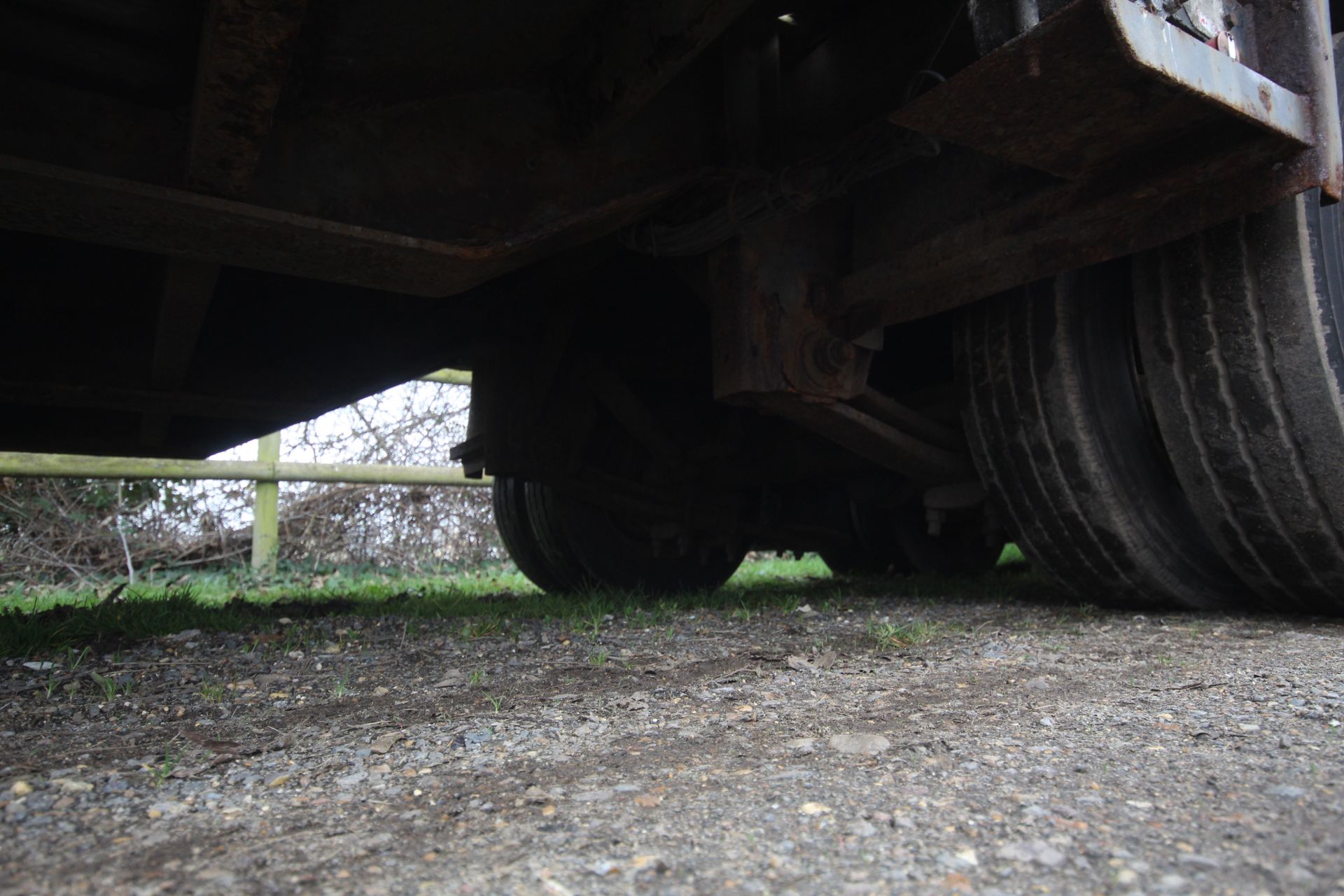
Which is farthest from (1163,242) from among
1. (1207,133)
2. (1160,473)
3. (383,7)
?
(383,7)

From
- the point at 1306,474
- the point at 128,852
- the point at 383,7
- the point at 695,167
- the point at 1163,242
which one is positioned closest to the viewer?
the point at 128,852

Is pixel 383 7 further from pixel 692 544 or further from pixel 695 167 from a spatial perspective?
pixel 692 544

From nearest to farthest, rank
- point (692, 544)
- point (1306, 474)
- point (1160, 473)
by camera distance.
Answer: point (1306, 474) → point (1160, 473) → point (692, 544)

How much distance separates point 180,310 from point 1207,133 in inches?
77.3

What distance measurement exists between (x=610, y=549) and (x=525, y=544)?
43cm

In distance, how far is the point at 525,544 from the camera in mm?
3471

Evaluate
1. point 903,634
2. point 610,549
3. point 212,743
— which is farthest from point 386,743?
point 610,549

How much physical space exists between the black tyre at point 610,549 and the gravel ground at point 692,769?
1.36 meters

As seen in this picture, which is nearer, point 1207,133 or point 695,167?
point 1207,133

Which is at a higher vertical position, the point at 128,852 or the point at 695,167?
the point at 695,167

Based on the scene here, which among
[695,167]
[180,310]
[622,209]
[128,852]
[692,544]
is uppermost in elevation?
[695,167]

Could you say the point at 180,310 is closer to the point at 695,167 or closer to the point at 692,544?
the point at 695,167

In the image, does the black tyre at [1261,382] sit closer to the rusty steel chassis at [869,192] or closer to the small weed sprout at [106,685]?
the rusty steel chassis at [869,192]

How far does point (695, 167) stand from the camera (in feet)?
5.98
